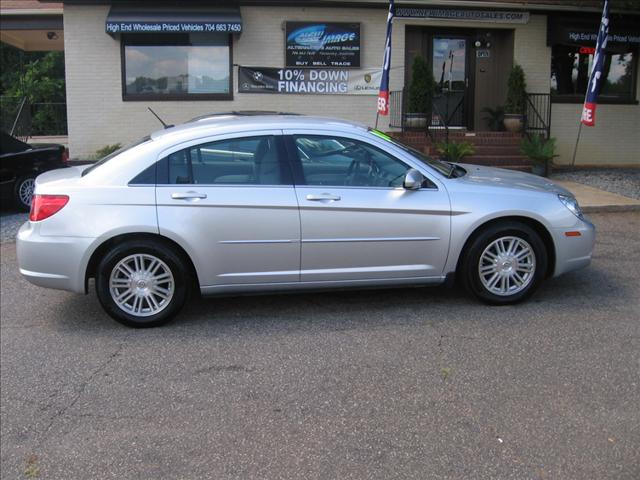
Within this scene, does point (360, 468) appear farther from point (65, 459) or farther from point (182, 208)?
point (182, 208)

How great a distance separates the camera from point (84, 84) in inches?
547

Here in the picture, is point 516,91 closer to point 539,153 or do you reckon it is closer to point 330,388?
point 539,153

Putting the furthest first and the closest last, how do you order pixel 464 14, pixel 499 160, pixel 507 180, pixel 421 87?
pixel 464 14 → pixel 421 87 → pixel 499 160 → pixel 507 180

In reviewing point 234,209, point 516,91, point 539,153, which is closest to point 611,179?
point 539,153

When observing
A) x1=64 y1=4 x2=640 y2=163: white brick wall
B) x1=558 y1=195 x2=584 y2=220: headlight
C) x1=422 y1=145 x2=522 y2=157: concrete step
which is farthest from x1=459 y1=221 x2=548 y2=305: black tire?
x1=64 y1=4 x2=640 y2=163: white brick wall

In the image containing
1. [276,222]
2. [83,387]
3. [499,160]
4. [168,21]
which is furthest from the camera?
[499,160]

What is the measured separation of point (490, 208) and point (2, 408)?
393 centimetres

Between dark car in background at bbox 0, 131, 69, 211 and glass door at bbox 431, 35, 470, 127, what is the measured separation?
8329mm

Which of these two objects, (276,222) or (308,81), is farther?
(308,81)

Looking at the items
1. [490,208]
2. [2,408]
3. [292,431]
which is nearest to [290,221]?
[490,208]

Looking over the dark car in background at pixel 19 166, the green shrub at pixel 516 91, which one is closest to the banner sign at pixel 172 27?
the dark car in background at pixel 19 166

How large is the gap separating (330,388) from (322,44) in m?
11.1

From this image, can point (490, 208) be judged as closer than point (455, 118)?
Yes

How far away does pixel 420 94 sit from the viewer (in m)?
13.8
